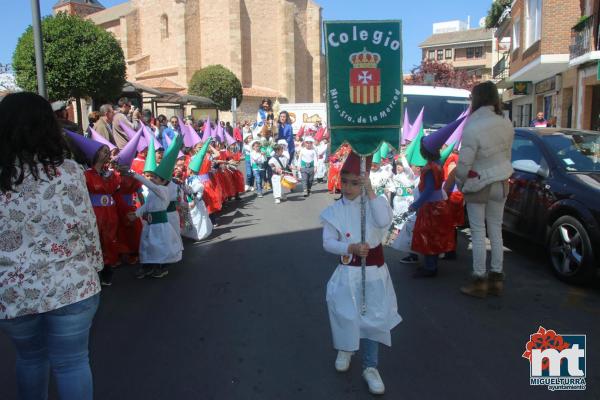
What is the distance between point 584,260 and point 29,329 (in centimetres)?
497

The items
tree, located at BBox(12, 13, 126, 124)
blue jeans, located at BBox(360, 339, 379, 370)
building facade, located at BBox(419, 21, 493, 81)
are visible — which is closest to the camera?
blue jeans, located at BBox(360, 339, 379, 370)

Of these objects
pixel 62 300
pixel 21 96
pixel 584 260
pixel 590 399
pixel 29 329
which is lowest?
pixel 590 399

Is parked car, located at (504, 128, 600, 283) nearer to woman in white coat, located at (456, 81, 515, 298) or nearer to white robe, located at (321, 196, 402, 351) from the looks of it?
woman in white coat, located at (456, 81, 515, 298)

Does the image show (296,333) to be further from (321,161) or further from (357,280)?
(321,161)

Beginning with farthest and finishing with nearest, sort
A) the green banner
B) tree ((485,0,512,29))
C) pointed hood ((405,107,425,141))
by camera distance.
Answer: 1. tree ((485,0,512,29))
2. pointed hood ((405,107,425,141))
3. the green banner

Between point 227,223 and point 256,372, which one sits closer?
point 256,372

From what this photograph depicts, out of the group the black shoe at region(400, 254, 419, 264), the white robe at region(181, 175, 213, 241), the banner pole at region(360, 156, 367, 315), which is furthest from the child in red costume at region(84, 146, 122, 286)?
the black shoe at region(400, 254, 419, 264)

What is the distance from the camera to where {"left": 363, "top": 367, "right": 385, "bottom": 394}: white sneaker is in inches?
129

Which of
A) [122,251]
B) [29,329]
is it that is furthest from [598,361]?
[122,251]

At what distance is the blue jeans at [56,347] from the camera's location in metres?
2.47

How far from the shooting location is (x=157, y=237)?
612 centimetres

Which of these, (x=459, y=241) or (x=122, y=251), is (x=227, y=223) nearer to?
(x=122, y=251)

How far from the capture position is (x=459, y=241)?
7.68 metres

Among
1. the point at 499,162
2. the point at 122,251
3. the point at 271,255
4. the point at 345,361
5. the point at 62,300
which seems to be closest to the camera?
the point at 62,300
